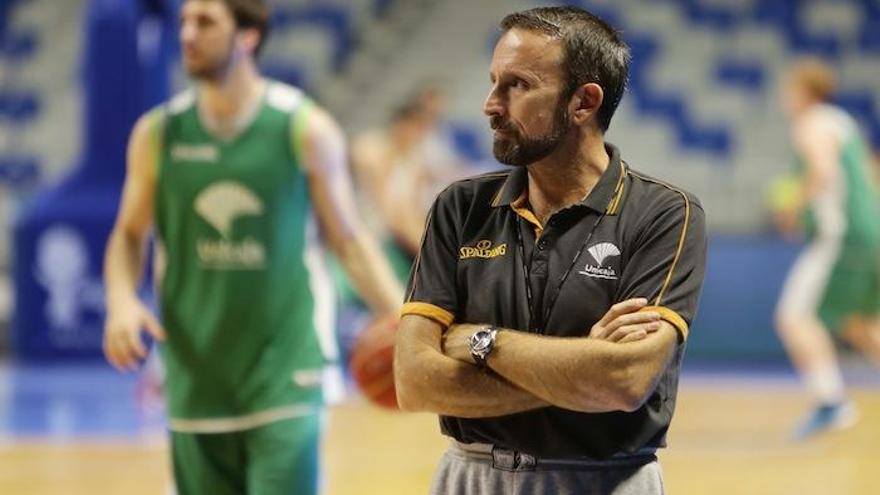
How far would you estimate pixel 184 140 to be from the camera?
5.04m

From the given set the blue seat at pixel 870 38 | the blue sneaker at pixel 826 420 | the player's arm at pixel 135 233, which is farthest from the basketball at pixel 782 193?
the player's arm at pixel 135 233

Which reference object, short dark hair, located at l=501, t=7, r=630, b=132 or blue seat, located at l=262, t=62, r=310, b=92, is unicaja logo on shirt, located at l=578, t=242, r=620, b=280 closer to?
short dark hair, located at l=501, t=7, r=630, b=132

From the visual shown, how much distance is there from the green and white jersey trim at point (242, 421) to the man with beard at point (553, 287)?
1.74 metres

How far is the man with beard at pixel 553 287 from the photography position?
121 inches

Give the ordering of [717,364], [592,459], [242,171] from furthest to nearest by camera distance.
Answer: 1. [717,364]
2. [242,171]
3. [592,459]

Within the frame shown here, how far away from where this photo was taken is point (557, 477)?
3096 mm

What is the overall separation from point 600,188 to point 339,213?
202 cm

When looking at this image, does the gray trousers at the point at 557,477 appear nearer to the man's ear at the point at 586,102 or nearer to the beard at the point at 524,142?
the beard at the point at 524,142

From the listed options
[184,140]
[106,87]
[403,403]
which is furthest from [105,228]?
[403,403]

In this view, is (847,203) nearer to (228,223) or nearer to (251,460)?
(228,223)

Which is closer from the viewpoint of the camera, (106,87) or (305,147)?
(305,147)

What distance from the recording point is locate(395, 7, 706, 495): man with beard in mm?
3066

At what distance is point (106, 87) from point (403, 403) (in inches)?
400

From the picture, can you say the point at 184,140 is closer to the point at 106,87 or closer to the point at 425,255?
the point at 425,255
